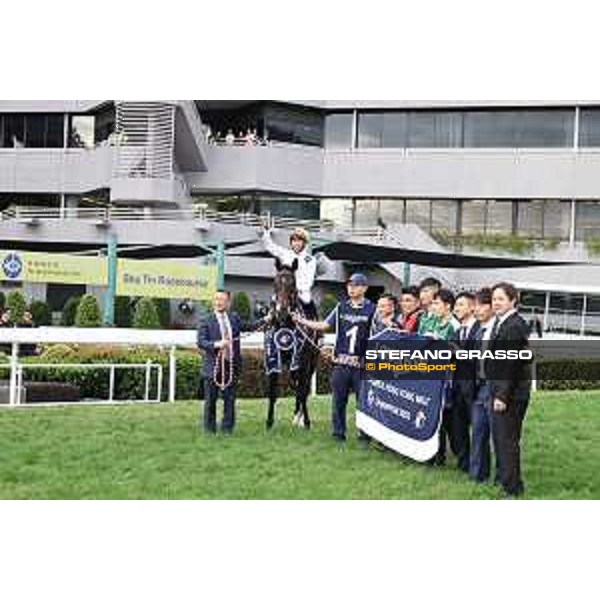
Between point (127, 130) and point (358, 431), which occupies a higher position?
point (127, 130)

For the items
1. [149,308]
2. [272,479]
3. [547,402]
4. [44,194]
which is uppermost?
[44,194]

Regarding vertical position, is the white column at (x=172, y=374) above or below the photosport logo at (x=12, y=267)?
below

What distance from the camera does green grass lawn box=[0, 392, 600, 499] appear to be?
5.49m

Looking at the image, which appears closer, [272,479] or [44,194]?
[272,479]

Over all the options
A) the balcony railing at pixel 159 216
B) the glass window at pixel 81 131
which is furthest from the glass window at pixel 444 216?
the glass window at pixel 81 131

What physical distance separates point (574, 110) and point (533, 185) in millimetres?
471

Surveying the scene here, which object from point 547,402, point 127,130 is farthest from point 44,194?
point 547,402

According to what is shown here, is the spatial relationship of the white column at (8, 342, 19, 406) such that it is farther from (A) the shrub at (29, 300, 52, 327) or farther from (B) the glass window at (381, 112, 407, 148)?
(B) the glass window at (381, 112, 407, 148)

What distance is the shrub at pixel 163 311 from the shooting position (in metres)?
6.07

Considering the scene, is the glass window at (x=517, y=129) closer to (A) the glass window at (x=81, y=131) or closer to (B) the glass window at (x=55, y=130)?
(A) the glass window at (x=81, y=131)

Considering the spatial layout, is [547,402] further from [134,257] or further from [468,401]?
[134,257]

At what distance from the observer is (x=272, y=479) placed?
557cm

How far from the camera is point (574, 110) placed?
5.91 metres

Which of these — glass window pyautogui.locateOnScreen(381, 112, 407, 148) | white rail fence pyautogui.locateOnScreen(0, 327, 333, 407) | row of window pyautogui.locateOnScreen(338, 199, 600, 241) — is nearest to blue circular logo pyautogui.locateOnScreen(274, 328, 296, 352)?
white rail fence pyautogui.locateOnScreen(0, 327, 333, 407)
